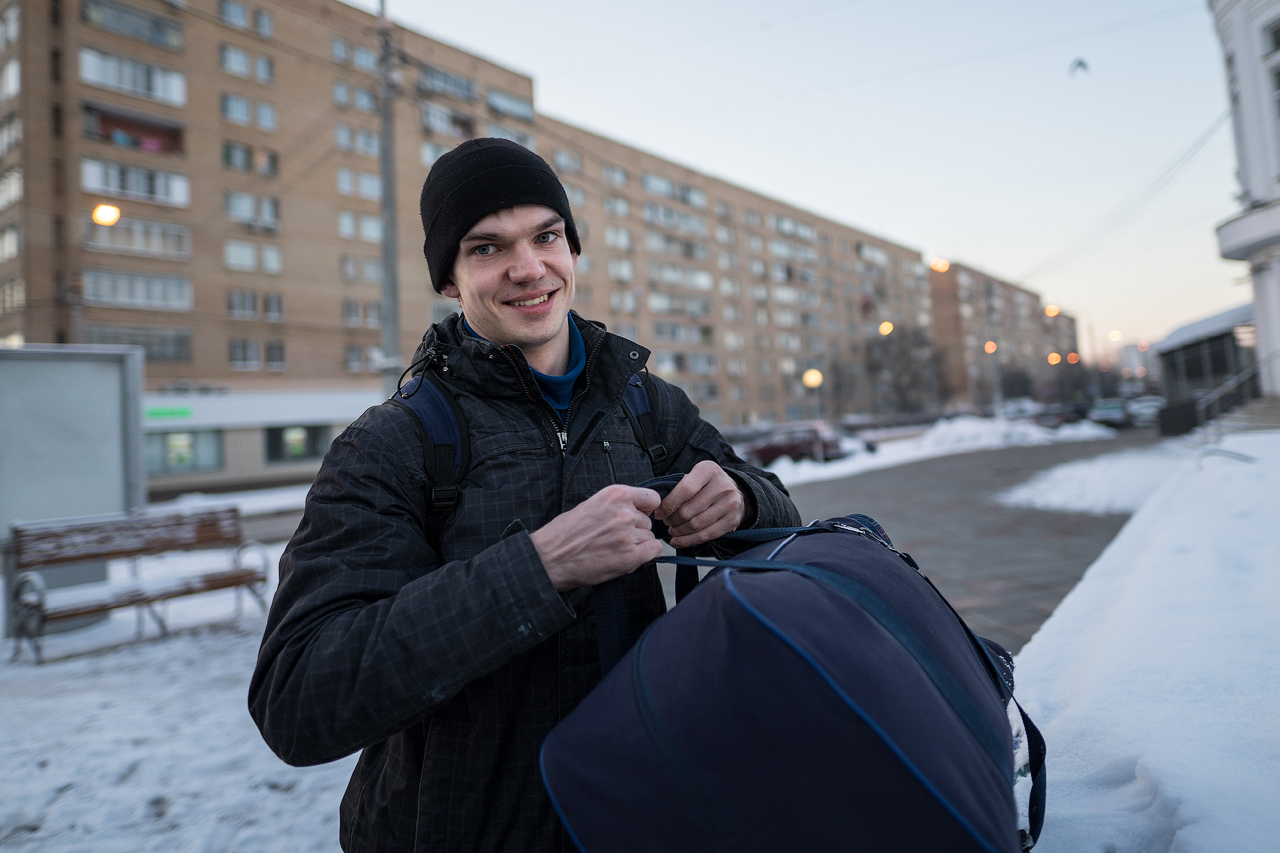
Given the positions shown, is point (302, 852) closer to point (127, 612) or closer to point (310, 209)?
point (127, 612)

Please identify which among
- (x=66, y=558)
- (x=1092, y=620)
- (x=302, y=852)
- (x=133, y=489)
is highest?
(x=133, y=489)

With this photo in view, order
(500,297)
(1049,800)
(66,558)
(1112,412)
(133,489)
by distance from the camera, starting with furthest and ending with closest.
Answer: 1. (1112,412)
2. (133,489)
3. (66,558)
4. (1049,800)
5. (500,297)

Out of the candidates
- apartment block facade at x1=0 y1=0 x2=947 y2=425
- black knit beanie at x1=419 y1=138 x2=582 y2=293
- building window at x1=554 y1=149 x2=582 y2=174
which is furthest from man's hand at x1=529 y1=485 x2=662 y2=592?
building window at x1=554 y1=149 x2=582 y2=174

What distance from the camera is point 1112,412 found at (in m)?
32.2

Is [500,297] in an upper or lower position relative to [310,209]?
lower

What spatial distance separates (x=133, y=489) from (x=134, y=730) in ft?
12.2

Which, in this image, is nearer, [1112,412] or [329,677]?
[329,677]

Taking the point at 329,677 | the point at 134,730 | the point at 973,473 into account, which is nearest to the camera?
the point at 329,677

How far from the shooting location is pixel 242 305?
3045cm

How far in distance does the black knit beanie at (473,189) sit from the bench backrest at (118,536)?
550 cm

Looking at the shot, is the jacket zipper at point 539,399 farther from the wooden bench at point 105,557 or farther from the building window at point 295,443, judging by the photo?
the building window at point 295,443

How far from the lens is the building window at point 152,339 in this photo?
27.3m

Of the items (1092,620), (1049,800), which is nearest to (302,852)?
(1049,800)

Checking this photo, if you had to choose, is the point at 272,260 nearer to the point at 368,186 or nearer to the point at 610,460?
the point at 368,186
